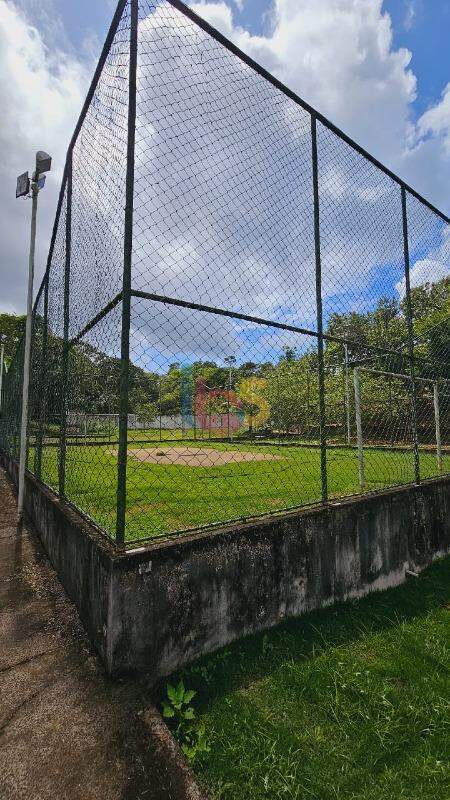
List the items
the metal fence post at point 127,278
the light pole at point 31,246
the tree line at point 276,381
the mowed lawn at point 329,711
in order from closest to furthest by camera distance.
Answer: the mowed lawn at point 329,711, the metal fence post at point 127,278, the tree line at point 276,381, the light pole at point 31,246

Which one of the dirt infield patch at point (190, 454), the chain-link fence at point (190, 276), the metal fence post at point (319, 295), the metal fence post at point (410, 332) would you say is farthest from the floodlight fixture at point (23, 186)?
the metal fence post at point (410, 332)

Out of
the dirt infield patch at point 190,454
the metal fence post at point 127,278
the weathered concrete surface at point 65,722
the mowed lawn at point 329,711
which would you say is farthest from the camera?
the dirt infield patch at point 190,454

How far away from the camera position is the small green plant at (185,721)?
1285 mm

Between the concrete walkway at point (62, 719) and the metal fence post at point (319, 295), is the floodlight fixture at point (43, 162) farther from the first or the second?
the concrete walkway at point (62, 719)

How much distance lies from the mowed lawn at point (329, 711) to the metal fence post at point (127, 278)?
84cm

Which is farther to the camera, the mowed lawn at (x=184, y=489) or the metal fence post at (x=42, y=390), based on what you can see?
the metal fence post at (x=42, y=390)

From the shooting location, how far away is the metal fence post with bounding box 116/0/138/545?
1.67m

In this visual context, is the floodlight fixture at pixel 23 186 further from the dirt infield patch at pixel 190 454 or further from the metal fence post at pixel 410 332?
the metal fence post at pixel 410 332

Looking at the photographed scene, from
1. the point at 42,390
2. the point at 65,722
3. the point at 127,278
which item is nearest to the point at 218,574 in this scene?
the point at 65,722

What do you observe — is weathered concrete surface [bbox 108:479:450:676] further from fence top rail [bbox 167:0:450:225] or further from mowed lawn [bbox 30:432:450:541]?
fence top rail [bbox 167:0:450:225]

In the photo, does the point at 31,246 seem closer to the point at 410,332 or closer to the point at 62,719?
the point at 410,332

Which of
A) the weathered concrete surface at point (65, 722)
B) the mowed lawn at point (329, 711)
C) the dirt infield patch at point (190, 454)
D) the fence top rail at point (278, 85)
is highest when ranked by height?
the fence top rail at point (278, 85)

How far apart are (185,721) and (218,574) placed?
0.54 m

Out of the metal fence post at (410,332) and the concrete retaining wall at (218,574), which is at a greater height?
the metal fence post at (410,332)
